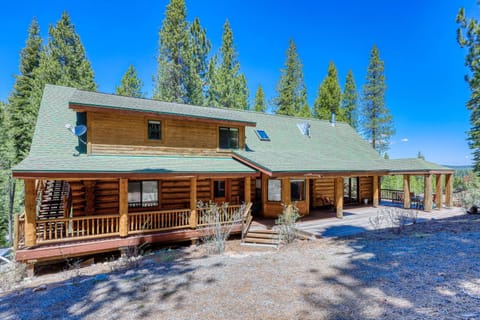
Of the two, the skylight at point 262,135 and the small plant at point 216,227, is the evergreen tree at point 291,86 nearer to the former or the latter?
the skylight at point 262,135

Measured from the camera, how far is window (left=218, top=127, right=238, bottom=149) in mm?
13164

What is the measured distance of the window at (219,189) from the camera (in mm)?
13344

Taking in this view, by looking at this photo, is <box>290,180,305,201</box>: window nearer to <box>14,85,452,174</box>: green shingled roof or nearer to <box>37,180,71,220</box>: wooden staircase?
<box>14,85,452,174</box>: green shingled roof

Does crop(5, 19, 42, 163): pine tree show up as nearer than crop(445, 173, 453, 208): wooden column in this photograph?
No

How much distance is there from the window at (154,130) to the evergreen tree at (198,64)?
16.3m

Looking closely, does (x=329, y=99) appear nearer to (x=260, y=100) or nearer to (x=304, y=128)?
(x=260, y=100)

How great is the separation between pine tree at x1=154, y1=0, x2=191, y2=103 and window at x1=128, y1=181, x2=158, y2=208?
16.9 m

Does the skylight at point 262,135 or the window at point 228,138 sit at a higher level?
the skylight at point 262,135

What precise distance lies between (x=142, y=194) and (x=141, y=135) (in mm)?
2620

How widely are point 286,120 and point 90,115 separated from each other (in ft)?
42.8

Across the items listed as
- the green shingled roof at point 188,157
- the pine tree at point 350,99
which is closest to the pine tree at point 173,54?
the green shingled roof at point 188,157

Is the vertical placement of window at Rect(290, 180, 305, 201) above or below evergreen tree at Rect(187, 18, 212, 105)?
below

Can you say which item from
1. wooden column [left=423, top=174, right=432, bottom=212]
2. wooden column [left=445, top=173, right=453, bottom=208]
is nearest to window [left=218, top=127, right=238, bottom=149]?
wooden column [left=423, top=174, right=432, bottom=212]

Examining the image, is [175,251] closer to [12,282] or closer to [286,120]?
[12,282]
